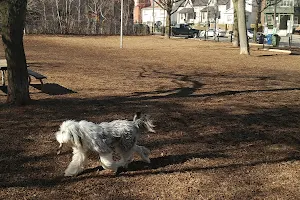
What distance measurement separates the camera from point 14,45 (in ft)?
24.2

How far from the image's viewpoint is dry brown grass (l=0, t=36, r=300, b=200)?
418cm

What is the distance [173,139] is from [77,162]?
2059 mm

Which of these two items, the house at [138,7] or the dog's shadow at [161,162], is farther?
the house at [138,7]

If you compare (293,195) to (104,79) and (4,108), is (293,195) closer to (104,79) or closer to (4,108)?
(4,108)

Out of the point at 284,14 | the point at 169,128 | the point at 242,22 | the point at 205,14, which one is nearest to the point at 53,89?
the point at 169,128

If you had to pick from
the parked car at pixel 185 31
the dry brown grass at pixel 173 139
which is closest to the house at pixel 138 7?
the parked car at pixel 185 31

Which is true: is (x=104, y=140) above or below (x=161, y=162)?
above

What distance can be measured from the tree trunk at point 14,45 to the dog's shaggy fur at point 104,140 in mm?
3761

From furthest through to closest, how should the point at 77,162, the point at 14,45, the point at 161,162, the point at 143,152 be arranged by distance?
the point at 14,45 < the point at 161,162 < the point at 143,152 < the point at 77,162

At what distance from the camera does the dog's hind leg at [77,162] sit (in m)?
4.16

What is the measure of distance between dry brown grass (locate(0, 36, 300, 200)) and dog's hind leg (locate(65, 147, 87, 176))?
0.09 m

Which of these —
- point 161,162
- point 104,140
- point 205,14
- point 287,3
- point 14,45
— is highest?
point 287,3

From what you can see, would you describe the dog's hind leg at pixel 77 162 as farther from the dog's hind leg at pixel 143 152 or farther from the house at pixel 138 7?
the house at pixel 138 7

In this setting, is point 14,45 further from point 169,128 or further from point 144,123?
point 144,123
